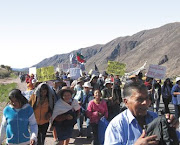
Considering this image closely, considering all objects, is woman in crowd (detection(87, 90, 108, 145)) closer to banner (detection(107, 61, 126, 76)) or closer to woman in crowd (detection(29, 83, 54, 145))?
woman in crowd (detection(29, 83, 54, 145))

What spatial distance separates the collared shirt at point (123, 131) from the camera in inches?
94.0

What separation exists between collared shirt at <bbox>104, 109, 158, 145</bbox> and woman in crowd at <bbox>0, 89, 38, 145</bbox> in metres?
2.27

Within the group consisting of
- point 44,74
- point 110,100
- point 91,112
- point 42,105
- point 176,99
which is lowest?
point 176,99

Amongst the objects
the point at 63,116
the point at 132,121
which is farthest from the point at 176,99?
the point at 132,121

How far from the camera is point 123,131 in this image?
8.00ft

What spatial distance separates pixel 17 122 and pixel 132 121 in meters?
2.41

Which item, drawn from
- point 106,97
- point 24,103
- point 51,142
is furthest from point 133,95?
point 51,142

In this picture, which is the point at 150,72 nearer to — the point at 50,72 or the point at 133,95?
the point at 50,72

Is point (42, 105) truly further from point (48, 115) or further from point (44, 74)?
point (44, 74)

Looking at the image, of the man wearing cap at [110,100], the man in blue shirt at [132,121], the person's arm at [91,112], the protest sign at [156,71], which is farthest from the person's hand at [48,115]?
the protest sign at [156,71]

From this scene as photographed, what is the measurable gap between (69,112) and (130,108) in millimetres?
3427

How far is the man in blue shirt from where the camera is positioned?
235 cm

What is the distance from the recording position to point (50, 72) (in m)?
10.3

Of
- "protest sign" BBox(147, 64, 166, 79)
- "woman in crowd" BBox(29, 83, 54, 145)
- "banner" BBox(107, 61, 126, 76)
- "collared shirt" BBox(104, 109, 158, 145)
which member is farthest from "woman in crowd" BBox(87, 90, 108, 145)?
"protest sign" BBox(147, 64, 166, 79)
